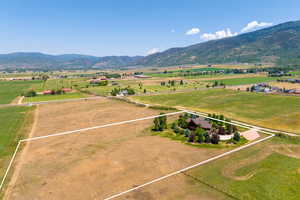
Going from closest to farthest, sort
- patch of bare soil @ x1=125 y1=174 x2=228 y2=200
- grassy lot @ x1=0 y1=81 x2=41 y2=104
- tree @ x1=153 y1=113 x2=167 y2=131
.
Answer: patch of bare soil @ x1=125 y1=174 x2=228 y2=200, tree @ x1=153 y1=113 x2=167 y2=131, grassy lot @ x1=0 y1=81 x2=41 y2=104

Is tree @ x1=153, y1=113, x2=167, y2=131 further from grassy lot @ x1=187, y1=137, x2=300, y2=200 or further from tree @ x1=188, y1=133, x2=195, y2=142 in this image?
grassy lot @ x1=187, y1=137, x2=300, y2=200

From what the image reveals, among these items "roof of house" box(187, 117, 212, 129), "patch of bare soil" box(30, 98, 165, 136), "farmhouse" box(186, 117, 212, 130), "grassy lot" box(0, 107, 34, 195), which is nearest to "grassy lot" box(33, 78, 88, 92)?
"grassy lot" box(0, 107, 34, 195)

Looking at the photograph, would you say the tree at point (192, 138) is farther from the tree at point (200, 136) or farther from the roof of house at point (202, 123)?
the roof of house at point (202, 123)

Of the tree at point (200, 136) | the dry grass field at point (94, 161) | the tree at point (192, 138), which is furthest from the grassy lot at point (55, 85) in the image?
the tree at point (200, 136)

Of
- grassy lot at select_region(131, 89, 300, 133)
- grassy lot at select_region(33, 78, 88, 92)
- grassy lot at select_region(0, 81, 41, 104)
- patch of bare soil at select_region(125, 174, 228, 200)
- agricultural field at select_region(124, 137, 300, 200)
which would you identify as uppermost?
grassy lot at select_region(33, 78, 88, 92)

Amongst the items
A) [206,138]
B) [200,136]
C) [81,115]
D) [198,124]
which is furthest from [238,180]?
[81,115]

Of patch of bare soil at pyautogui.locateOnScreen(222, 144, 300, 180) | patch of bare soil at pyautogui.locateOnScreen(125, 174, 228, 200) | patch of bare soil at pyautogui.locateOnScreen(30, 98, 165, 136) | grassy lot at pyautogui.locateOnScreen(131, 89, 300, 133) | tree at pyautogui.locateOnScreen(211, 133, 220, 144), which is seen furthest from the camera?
patch of bare soil at pyautogui.locateOnScreen(30, 98, 165, 136)
